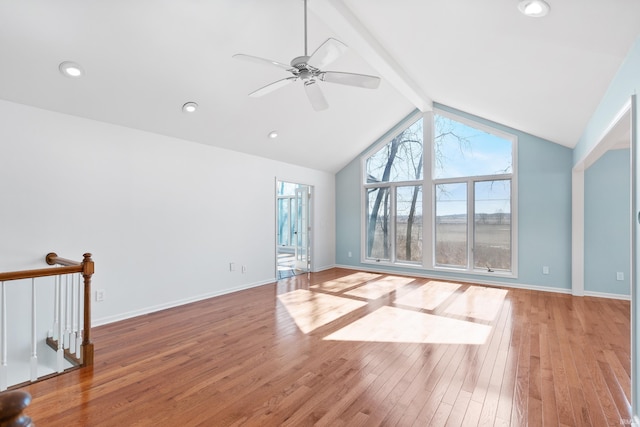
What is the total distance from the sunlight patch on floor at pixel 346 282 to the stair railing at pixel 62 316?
3.39 metres

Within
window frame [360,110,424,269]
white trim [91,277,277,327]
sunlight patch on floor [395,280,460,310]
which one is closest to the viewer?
white trim [91,277,277,327]

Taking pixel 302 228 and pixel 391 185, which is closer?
pixel 391 185

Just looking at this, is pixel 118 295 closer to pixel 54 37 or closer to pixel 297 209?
pixel 54 37

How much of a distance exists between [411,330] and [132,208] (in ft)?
11.9

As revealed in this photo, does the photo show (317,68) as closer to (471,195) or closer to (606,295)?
(471,195)

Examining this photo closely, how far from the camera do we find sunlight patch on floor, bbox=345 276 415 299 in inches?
199

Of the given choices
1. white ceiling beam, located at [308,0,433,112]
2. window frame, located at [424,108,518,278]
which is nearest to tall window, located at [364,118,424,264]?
window frame, located at [424,108,518,278]

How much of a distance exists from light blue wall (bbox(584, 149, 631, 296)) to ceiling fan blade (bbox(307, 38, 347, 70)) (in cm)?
479

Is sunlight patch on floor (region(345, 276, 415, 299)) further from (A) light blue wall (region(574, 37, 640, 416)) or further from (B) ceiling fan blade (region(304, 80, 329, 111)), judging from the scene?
(A) light blue wall (region(574, 37, 640, 416))

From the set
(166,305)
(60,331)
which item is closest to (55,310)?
(60,331)

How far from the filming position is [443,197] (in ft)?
20.7

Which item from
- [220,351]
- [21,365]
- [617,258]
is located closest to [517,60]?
[617,258]

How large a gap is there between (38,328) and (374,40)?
4.71 meters

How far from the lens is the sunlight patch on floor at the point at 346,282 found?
17.9 ft
